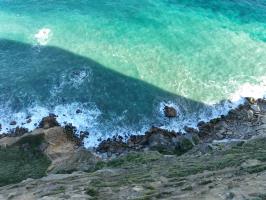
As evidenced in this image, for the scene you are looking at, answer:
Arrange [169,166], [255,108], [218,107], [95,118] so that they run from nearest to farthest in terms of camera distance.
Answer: [169,166] < [95,118] < [255,108] < [218,107]

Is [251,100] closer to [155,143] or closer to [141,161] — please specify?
[155,143]

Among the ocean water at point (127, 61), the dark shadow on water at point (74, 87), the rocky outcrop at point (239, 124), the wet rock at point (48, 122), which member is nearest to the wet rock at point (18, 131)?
the ocean water at point (127, 61)

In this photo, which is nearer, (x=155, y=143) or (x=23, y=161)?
(x=23, y=161)

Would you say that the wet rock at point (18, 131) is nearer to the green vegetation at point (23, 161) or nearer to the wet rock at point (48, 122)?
the wet rock at point (48, 122)

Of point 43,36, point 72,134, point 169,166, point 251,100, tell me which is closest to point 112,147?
point 72,134

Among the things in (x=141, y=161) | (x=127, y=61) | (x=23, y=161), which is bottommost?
(x=141, y=161)

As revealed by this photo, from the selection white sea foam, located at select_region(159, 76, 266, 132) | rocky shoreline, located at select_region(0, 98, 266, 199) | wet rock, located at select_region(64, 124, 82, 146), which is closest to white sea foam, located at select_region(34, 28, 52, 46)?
rocky shoreline, located at select_region(0, 98, 266, 199)

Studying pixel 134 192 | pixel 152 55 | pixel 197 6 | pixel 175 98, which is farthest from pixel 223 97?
pixel 134 192
